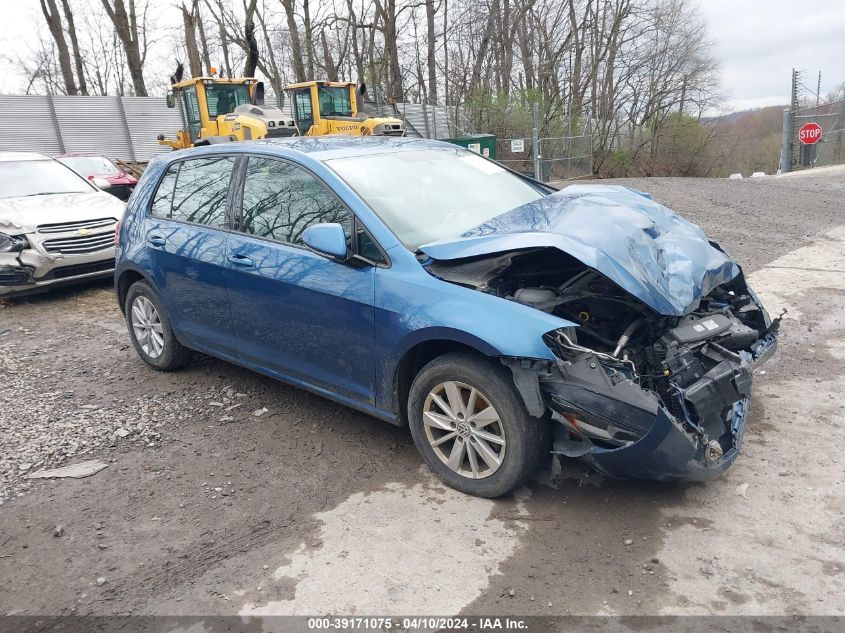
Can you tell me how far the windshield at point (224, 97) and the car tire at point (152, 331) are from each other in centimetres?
1156

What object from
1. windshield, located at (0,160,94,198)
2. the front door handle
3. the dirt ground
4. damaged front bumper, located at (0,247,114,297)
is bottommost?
the dirt ground

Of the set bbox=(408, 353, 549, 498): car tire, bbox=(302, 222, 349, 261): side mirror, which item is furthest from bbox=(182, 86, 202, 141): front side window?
bbox=(408, 353, 549, 498): car tire

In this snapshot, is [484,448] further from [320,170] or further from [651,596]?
[320,170]

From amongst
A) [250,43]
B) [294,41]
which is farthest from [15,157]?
[294,41]

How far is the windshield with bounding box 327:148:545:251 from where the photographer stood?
368 centimetres

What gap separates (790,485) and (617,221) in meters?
1.60

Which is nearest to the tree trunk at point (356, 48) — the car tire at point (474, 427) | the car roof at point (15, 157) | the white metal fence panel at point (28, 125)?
the white metal fence panel at point (28, 125)

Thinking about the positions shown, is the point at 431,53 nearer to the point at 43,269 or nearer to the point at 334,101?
the point at 334,101

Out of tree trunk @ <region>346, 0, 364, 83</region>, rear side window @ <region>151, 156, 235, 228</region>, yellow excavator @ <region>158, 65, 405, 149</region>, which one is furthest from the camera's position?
tree trunk @ <region>346, 0, 364, 83</region>

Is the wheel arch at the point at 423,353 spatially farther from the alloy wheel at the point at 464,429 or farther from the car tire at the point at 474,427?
the alloy wheel at the point at 464,429

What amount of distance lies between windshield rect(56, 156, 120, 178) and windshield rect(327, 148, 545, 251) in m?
13.1

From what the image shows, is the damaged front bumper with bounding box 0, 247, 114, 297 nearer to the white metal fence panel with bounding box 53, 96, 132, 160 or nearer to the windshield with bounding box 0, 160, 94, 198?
the windshield with bounding box 0, 160, 94, 198

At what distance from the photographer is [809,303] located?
234 inches

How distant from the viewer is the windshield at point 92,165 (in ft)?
49.0
